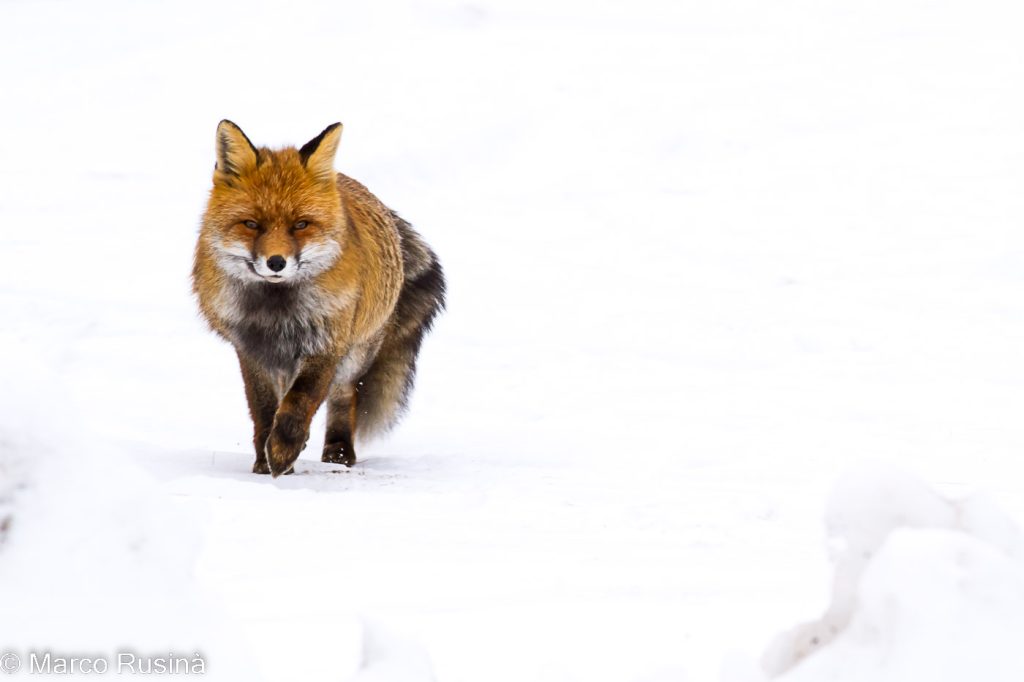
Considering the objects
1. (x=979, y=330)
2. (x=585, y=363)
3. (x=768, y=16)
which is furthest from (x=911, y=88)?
(x=585, y=363)

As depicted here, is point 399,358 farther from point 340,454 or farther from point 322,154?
point 322,154

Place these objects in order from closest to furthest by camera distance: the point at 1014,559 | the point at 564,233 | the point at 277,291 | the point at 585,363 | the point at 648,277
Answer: the point at 1014,559 → the point at 277,291 → the point at 585,363 → the point at 648,277 → the point at 564,233

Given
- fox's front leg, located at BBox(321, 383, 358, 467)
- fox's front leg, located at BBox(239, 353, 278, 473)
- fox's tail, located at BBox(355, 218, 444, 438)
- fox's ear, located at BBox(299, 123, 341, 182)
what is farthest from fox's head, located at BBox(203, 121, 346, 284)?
fox's tail, located at BBox(355, 218, 444, 438)

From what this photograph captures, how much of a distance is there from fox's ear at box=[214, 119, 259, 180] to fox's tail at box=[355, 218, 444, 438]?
1.80 metres

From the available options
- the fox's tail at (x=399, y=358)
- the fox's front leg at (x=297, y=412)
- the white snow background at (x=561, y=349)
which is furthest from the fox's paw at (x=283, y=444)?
the fox's tail at (x=399, y=358)

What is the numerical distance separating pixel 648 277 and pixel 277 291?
741 centimetres

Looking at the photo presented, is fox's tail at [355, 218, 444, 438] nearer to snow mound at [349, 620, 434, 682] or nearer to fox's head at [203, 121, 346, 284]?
fox's head at [203, 121, 346, 284]

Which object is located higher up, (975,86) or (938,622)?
(975,86)

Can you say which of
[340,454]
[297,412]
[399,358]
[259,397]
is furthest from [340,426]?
[297,412]

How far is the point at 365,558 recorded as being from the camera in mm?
4746

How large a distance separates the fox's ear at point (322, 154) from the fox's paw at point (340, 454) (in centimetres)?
196

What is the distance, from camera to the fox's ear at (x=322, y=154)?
7426 mm

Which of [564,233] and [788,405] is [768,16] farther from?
[788,405]

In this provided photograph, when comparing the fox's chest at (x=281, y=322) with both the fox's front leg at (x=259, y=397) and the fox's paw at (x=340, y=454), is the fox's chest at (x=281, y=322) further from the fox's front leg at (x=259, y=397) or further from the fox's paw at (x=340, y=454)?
the fox's paw at (x=340, y=454)
